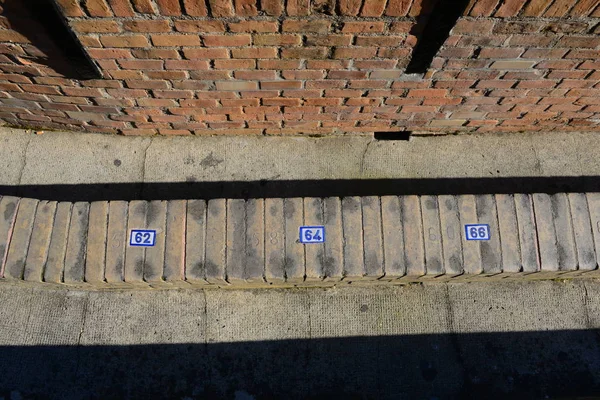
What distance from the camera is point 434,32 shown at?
210cm

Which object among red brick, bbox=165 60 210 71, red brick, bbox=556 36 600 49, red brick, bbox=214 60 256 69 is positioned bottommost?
red brick, bbox=214 60 256 69

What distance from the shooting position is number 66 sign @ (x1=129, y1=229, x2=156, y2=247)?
232cm

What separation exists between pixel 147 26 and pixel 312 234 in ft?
4.10

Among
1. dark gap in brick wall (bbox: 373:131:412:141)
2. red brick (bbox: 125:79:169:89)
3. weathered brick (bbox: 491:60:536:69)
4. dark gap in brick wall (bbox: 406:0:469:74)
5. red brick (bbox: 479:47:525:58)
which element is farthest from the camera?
dark gap in brick wall (bbox: 373:131:412:141)

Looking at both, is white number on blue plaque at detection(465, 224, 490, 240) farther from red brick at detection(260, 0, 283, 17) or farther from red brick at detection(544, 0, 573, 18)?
red brick at detection(260, 0, 283, 17)

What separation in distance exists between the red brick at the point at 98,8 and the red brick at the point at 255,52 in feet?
1.81

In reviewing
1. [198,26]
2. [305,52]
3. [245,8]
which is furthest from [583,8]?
[198,26]

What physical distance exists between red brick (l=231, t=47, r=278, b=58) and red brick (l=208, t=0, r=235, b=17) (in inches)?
9.1

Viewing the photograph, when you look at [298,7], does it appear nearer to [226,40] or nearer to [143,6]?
[226,40]

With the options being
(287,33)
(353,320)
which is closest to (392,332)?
(353,320)

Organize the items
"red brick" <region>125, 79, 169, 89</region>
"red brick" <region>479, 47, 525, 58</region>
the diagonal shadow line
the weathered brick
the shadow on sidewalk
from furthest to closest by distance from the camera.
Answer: the diagonal shadow line, the shadow on sidewalk, "red brick" <region>125, 79, 169, 89</region>, the weathered brick, "red brick" <region>479, 47, 525, 58</region>

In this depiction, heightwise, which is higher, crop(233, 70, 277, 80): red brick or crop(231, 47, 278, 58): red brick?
crop(231, 47, 278, 58): red brick

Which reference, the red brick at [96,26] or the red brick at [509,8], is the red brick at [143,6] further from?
the red brick at [509,8]

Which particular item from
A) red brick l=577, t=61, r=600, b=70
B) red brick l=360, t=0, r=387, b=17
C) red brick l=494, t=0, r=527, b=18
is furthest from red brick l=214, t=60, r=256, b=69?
red brick l=577, t=61, r=600, b=70
